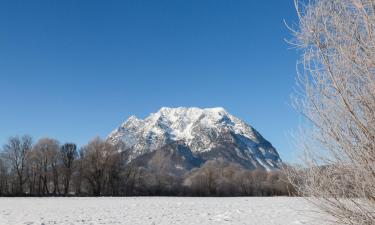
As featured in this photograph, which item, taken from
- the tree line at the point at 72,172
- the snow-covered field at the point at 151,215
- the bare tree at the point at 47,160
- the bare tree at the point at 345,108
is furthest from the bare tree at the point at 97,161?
the bare tree at the point at 345,108

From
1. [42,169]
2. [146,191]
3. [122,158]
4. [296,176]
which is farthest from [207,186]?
[296,176]

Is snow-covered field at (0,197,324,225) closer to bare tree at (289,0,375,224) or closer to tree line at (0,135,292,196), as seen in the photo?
bare tree at (289,0,375,224)

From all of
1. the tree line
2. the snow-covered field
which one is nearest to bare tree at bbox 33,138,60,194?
the tree line

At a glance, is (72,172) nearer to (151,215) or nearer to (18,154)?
(18,154)

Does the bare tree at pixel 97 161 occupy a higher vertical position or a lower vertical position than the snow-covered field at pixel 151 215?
higher

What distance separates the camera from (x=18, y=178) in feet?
234

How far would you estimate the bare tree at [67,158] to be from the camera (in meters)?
75.3

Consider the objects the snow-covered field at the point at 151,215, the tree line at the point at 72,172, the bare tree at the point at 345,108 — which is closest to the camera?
the bare tree at the point at 345,108

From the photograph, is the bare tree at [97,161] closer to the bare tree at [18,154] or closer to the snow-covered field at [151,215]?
the bare tree at [18,154]

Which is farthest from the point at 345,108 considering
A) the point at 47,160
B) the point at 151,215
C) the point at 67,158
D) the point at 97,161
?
the point at 67,158

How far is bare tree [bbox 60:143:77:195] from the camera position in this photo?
75312mm

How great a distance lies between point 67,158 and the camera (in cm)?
7919

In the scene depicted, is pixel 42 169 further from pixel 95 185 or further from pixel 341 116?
pixel 341 116

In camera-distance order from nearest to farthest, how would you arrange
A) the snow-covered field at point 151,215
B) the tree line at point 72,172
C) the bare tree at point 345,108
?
the bare tree at point 345,108 < the snow-covered field at point 151,215 < the tree line at point 72,172
